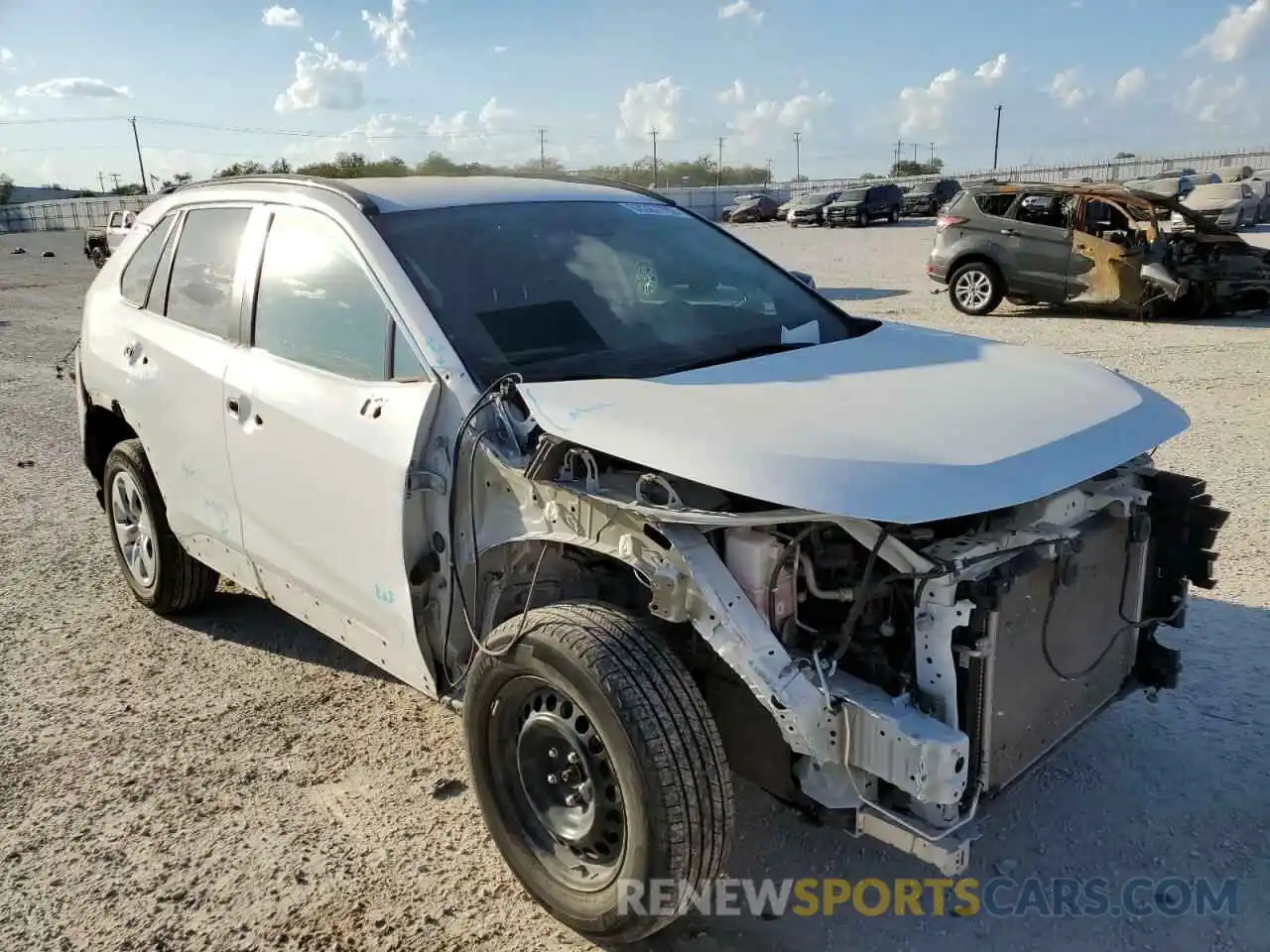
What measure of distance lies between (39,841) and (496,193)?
2.71m

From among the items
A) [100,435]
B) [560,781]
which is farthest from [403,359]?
[100,435]

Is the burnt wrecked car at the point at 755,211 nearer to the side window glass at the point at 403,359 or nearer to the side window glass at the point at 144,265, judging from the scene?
the side window glass at the point at 144,265

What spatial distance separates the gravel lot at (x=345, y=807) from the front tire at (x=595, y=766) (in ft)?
0.75

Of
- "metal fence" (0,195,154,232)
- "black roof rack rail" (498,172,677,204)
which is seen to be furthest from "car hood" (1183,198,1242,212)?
"metal fence" (0,195,154,232)

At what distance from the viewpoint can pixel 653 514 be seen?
2441 mm

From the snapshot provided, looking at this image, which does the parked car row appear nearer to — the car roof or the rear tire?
the rear tire

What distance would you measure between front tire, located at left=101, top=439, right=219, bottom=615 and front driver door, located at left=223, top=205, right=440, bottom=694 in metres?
1.05

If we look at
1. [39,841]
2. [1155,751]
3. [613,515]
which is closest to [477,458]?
[613,515]

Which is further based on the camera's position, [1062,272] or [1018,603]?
[1062,272]

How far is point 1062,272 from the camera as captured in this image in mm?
13023

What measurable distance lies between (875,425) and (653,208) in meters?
2.02

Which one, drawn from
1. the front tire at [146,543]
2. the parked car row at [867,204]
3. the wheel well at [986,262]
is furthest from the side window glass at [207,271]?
the parked car row at [867,204]

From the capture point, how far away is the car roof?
355cm

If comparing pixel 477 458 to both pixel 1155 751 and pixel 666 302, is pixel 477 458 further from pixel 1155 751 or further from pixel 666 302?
pixel 1155 751
